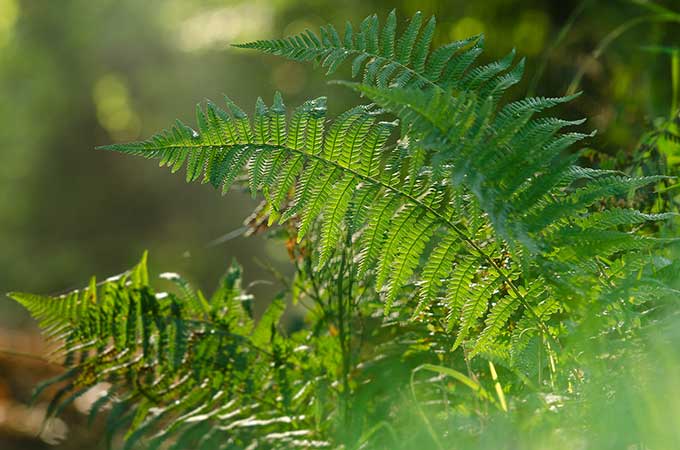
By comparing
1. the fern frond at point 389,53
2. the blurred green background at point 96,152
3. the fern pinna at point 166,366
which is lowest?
the fern pinna at point 166,366

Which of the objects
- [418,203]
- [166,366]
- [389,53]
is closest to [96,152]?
[166,366]

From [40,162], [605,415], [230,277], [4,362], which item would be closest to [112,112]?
[40,162]

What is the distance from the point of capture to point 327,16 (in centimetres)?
537

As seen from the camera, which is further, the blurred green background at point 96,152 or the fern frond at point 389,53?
the blurred green background at point 96,152

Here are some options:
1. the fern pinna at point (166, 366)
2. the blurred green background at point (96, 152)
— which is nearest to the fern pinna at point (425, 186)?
the fern pinna at point (166, 366)

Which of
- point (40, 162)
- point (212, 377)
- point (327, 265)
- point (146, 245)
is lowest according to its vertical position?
point (212, 377)

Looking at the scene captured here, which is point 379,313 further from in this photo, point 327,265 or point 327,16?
point 327,16

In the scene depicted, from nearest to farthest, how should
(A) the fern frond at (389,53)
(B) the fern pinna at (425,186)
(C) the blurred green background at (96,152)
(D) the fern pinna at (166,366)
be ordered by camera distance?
(B) the fern pinna at (425,186) < (A) the fern frond at (389,53) < (D) the fern pinna at (166,366) < (C) the blurred green background at (96,152)

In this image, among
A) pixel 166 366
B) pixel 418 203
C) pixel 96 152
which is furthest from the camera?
pixel 96 152

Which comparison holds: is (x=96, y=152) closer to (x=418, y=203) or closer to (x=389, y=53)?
(x=389, y=53)

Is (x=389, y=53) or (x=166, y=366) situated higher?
(x=389, y=53)

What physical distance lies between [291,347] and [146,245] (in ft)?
32.9

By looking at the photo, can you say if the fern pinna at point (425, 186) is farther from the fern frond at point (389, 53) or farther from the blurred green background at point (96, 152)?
the blurred green background at point (96, 152)

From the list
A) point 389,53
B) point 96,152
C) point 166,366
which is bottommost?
point 166,366
